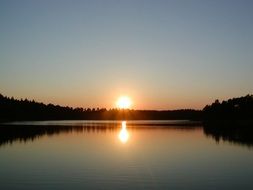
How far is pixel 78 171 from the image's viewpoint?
1268 inches

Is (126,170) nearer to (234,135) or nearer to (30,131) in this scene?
(234,135)

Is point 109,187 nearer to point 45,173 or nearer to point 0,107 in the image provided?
point 45,173

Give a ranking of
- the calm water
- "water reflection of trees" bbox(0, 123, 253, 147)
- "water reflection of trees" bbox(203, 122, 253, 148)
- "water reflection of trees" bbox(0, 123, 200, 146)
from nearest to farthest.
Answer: the calm water, "water reflection of trees" bbox(203, 122, 253, 148), "water reflection of trees" bbox(0, 123, 253, 147), "water reflection of trees" bbox(0, 123, 200, 146)

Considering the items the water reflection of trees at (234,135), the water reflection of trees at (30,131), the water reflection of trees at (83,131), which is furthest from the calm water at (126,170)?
the water reflection of trees at (30,131)

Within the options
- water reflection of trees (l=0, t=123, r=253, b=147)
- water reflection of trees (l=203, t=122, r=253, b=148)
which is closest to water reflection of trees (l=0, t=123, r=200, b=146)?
water reflection of trees (l=0, t=123, r=253, b=147)

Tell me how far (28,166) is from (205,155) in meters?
20.2

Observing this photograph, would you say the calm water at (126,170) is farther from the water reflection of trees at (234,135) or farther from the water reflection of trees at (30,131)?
the water reflection of trees at (30,131)

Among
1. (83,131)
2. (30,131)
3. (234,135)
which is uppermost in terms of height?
(30,131)

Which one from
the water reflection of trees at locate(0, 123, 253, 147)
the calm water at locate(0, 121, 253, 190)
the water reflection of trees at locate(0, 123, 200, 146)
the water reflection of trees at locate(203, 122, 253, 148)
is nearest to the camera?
the calm water at locate(0, 121, 253, 190)

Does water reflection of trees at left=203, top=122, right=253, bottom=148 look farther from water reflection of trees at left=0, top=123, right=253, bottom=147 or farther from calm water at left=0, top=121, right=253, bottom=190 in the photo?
calm water at left=0, top=121, right=253, bottom=190

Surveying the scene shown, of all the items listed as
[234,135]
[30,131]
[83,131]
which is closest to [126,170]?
[234,135]

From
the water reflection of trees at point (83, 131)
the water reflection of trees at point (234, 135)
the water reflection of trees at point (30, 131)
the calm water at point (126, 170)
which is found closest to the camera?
the calm water at point (126, 170)

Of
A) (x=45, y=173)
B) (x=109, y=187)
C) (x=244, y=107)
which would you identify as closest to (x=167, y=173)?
(x=109, y=187)

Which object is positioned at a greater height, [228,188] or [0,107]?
[0,107]
